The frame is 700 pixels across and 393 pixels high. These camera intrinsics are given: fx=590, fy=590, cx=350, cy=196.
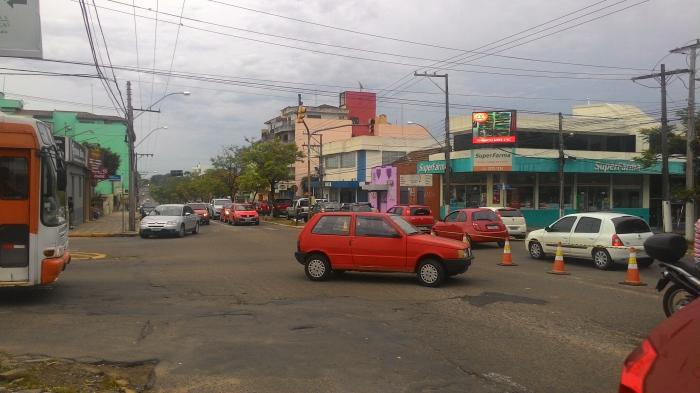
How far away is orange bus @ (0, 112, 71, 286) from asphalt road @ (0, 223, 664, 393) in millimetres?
622

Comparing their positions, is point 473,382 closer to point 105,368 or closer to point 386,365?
point 386,365

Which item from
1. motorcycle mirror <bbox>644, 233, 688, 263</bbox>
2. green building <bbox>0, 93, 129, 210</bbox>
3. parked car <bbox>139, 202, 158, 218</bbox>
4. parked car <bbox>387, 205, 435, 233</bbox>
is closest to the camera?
motorcycle mirror <bbox>644, 233, 688, 263</bbox>

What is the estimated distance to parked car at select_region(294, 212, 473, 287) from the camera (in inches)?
467

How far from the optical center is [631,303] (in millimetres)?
10109

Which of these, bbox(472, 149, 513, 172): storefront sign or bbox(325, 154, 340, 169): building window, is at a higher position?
bbox(325, 154, 340, 169): building window

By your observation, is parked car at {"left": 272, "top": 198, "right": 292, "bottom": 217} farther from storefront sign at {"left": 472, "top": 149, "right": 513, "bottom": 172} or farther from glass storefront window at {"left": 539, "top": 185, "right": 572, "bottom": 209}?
glass storefront window at {"left": 539, "top": 185, "right": 572, "bottom": 209}

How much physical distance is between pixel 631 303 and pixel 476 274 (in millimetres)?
4271

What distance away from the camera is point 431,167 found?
40.5 metres

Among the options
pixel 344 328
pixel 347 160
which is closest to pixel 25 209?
pixel 344 328

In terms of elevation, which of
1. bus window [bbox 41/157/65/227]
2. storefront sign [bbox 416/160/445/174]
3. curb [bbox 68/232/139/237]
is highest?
storefront sign [bbox 416/160/445/174]

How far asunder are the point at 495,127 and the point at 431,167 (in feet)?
16.5

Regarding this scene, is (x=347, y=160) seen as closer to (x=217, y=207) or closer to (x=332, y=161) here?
(x=332, y=161)

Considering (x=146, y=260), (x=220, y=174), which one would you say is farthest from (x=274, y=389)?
(x=220, y=174)

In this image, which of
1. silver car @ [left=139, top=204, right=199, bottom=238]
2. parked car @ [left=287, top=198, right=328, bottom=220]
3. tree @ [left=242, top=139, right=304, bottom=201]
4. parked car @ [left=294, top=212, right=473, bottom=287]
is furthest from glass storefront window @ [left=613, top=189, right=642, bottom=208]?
parked car @ [left=294, top=212, right=473, bottom=287]
